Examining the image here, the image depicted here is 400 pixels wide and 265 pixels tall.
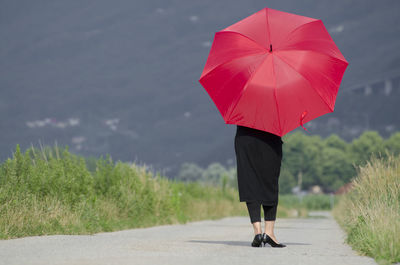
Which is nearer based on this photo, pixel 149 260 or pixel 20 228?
pixel 149 260

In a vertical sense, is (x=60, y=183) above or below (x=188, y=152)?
below

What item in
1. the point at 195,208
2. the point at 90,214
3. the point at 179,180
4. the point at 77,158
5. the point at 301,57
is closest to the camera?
the point at 301,57

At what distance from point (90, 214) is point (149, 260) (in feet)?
16.3

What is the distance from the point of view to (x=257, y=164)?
7.59 m

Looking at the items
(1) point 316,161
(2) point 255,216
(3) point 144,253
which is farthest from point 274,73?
(1) point 316,161

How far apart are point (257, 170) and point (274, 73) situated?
3.84ft

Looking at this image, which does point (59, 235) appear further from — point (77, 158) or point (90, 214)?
point (77, 158)

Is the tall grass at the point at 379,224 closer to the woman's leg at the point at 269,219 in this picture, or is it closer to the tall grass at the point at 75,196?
the woman's leg at the point at 269,219

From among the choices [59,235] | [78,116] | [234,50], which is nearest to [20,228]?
[59,235]

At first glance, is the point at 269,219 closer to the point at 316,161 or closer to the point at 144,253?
the point at 144,253

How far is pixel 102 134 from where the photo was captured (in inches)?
7185

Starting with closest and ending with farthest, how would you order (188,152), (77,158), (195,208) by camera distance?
(77,158) < (195,208) < (188,152)

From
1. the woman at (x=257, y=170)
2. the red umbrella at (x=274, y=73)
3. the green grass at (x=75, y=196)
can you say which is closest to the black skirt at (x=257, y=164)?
the woman at (x=257, y=170)

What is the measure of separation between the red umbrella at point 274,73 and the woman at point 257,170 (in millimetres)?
281
